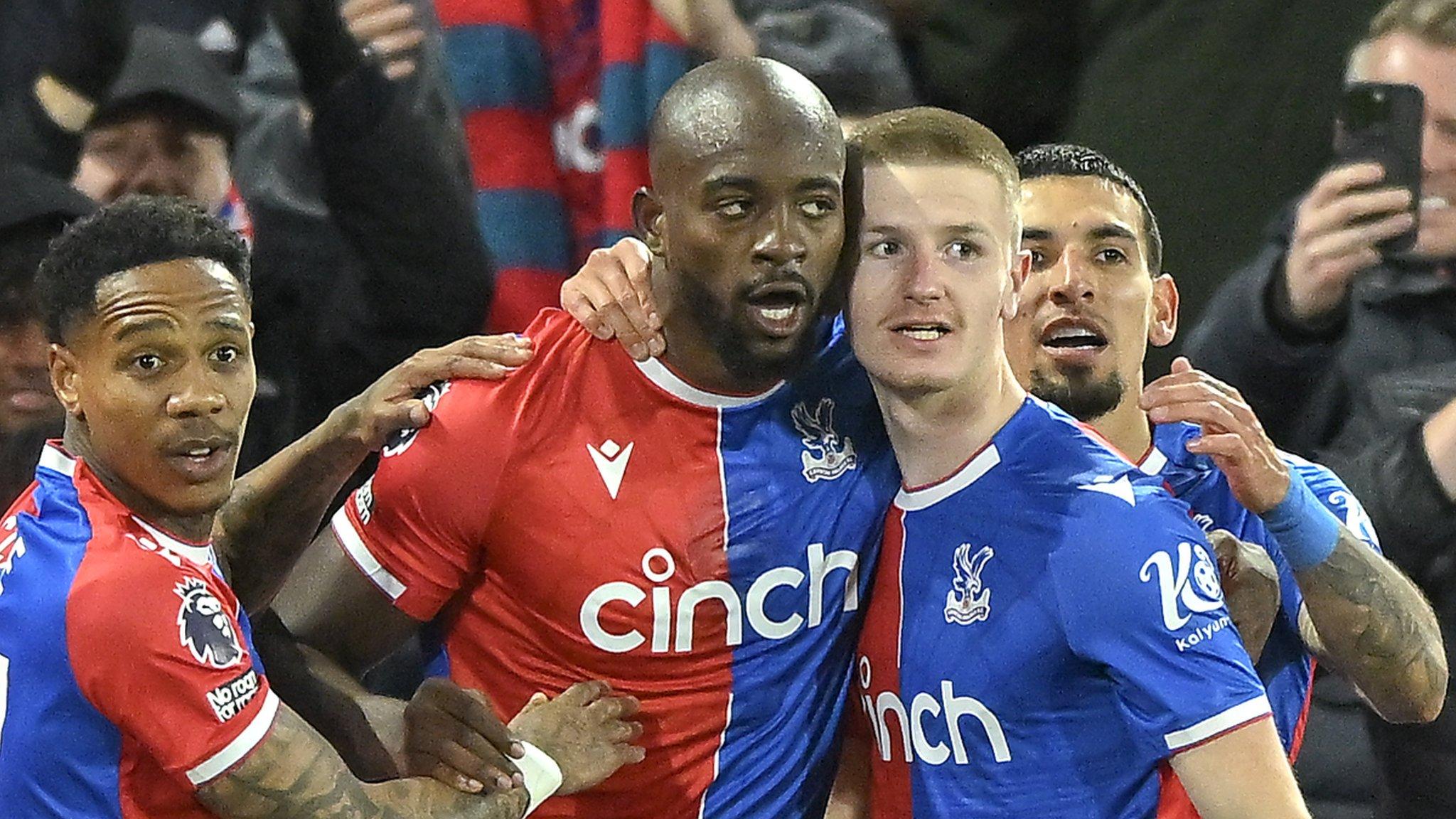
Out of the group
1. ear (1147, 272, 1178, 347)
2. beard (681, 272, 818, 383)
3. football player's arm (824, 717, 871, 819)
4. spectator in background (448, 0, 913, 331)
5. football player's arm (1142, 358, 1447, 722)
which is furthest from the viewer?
spectator in background (448, 0, 913, 331)

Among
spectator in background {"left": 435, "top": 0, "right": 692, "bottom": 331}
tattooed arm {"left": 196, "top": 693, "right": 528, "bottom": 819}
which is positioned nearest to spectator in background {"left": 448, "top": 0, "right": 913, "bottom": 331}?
spectator in background {"left": 435, "top": 0, "right": 692, "bottom": 331}

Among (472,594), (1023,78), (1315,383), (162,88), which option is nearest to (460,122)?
(162,88)

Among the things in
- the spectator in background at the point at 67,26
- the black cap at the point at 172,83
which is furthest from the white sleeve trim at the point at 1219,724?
the spectator in background at the point at 67,26

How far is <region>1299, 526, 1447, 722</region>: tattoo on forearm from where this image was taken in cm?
249

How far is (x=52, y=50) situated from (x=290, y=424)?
3.42 ft

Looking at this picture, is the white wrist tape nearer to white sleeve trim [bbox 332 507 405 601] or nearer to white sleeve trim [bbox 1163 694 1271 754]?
white sleeve trim [bbox 332 507 405 601]

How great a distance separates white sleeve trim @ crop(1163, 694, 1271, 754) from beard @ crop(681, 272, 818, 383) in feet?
2.43

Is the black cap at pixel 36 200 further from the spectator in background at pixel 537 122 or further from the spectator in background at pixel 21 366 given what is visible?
the spectator in background at pixel 537 122

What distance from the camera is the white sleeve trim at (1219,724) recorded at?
7.14ft

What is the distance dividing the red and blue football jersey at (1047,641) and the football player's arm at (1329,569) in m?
0.11

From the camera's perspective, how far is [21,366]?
3494 mm

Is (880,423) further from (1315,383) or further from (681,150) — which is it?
(1315,383)

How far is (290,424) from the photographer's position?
3914 millimetres

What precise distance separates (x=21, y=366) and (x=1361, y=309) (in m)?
2.86
